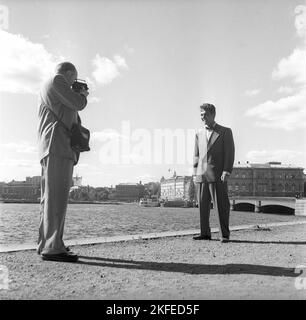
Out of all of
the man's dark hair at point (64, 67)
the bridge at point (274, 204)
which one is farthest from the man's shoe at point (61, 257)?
the bridge at point (274, 204)

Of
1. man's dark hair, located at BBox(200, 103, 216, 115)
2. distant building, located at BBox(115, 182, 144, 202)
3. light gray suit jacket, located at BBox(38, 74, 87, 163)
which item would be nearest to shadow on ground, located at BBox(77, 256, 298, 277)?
light gray suit jacket, located at BBox(38, 74, 87, 163)

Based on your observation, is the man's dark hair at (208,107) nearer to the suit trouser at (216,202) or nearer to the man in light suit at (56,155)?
the suit trouser at (216,202)

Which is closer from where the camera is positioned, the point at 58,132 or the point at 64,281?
the point at 64,281

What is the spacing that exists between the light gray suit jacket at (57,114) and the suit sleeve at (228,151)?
9.02 ft

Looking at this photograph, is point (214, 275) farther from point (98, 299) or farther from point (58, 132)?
point (58, 132)

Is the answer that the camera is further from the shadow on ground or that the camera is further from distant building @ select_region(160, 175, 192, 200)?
distant building @ select_region(160, 175, 192, 200)

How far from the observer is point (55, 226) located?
4.59 meters

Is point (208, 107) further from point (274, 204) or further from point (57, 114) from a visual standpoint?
point (274, 204)

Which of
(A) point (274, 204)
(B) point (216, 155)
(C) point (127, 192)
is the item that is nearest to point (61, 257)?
(B) point (216, 155)

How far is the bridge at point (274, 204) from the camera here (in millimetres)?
62112

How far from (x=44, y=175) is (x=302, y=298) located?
2.94 meters
